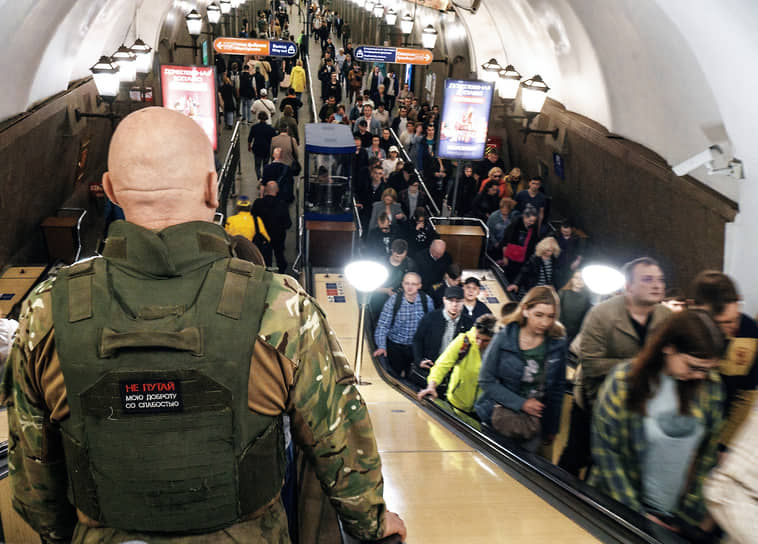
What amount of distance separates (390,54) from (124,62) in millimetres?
6542

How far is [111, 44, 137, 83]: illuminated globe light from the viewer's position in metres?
10.4

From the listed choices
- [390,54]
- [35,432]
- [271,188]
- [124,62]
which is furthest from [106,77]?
[35,432]

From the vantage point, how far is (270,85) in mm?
23297

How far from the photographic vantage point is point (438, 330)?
562cm

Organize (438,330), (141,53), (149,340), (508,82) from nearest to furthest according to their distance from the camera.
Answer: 1. (149,340)
2. (438,330)
3. (508,82)
4. (141,53)

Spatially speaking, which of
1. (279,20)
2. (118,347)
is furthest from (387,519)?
(279,20)

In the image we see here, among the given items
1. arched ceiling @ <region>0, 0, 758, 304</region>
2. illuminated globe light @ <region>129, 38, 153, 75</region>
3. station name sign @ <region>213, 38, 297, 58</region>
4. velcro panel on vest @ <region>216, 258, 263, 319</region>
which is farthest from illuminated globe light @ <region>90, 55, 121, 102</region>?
velcro panel on vest @ <region>216, 258, 263, 319</region>

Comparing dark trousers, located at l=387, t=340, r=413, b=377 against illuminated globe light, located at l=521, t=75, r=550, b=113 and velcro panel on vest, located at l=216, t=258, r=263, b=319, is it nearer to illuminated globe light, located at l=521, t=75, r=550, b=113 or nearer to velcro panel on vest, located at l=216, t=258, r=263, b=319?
velcro panel on vest, located at l=216, t=258, r=263, b=319

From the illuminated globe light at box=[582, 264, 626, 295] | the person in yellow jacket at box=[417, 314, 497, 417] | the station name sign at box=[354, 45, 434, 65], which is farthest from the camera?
the station name sign at box=[354, 45, 434, 65]

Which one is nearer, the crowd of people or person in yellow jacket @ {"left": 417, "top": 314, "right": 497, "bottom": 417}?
the crowd of people

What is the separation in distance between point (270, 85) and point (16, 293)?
55.2ft

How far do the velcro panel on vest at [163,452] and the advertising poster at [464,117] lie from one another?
9663 mm

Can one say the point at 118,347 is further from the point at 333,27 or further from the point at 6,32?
the point at 333,27

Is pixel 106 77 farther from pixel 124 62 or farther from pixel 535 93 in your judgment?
pixel 535 93
